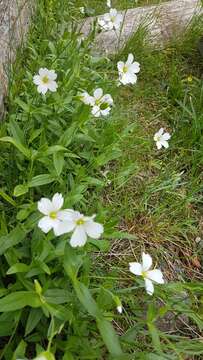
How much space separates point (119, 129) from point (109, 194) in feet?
1.28

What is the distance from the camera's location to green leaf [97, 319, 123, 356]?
1423mm

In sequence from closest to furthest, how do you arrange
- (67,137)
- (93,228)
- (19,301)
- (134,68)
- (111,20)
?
(93,228)
(19,301)
(67,137)
(134,68)
(111,20)

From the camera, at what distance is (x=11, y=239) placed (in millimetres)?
1551

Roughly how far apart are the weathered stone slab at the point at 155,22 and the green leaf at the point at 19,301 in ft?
6.25

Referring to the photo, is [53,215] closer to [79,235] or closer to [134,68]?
[79,235]

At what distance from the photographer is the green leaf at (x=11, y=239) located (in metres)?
1.54

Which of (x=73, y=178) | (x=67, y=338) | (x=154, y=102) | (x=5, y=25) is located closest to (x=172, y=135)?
(x=154, y=102)

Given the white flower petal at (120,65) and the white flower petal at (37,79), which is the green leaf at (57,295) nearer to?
the white flower petal at (37,79)

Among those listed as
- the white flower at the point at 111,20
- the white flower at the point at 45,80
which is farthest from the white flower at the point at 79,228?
the white flower at the point at 111,20

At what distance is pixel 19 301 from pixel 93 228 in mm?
320

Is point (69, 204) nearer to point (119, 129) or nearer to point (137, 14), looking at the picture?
point (119, 129)

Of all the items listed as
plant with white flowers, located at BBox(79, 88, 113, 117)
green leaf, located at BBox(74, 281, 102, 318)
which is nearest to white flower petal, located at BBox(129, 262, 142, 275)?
green leaf, located at BBox(74, 281, 102, 318)

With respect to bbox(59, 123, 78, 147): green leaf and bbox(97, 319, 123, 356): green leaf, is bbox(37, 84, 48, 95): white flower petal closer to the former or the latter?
bbox(59, 123, 78, 147): green leaf

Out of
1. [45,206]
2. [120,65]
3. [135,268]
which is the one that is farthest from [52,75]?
[135,268]
